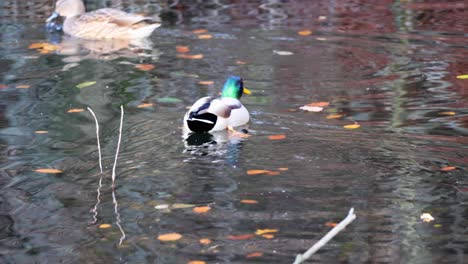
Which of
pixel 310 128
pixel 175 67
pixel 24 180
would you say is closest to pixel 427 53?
pixel 175 67

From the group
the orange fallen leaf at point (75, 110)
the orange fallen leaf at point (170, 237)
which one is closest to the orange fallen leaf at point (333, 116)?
the orange fallen leaf at point (75, 110)

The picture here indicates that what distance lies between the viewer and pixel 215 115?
1001 cm

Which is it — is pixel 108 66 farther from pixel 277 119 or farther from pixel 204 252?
pixel 204 252

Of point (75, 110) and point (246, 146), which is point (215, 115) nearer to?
point (246, 146)

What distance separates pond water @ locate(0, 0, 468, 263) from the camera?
6.99m

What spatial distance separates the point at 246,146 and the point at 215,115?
2.51 ft

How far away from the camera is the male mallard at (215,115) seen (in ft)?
32.4

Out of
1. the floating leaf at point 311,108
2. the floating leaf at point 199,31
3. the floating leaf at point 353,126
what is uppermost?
the floating leaf at point 353,126

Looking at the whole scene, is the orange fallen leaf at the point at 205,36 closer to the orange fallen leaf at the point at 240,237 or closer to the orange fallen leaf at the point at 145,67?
the orange fallen leaf at the point at 145,67

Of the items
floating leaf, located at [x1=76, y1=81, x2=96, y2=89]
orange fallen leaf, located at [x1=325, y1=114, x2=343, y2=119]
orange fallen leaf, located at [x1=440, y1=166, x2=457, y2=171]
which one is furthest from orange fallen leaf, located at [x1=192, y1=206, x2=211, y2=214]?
floating leaf, located at [x1=76, y1=81, x2=96, y2=89]

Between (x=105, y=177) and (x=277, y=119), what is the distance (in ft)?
8.12

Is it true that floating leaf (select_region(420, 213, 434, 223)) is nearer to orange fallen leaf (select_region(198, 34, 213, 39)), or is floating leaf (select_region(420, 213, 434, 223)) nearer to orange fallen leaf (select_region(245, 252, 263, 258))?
orange fallen leaf (select_region(245, 252, 263, 258))

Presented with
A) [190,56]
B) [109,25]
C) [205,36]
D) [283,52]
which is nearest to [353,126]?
[283,52]

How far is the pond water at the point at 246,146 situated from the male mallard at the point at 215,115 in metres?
0.25
